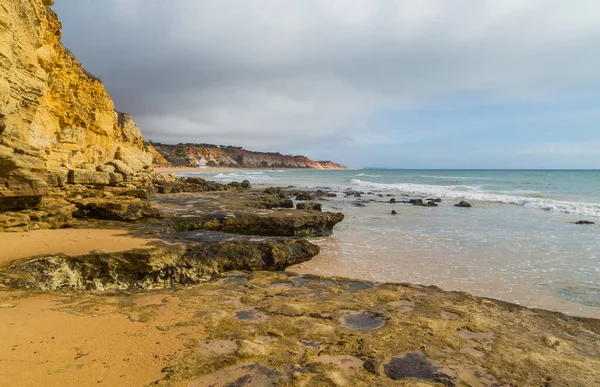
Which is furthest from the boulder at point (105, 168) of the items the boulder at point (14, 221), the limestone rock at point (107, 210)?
the boulder at point (14, 221)

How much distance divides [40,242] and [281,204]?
11.1m

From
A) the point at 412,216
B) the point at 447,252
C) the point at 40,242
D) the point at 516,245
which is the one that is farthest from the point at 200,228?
the point at 412,216

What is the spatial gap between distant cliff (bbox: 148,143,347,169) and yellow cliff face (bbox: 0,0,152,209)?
64109mm

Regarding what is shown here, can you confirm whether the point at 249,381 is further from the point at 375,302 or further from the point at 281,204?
the point at 281,204

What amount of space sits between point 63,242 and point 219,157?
4909 inches

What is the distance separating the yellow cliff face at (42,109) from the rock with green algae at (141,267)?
343 centimetres

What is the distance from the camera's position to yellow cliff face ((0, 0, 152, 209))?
7.07 meters

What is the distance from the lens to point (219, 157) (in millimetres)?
127000

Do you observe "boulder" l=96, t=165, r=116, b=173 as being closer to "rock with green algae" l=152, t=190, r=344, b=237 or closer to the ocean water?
"rock with green algae" l=152, t=190, r=344, b=237

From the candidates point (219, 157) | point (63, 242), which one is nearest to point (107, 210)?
point (63, 242)

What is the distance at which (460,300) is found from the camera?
15.6 ft

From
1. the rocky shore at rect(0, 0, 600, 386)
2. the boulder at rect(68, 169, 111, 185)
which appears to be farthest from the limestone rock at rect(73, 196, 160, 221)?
the boulder at rect(68, 169, 111, 185)

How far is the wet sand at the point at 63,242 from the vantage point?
5.60 meters

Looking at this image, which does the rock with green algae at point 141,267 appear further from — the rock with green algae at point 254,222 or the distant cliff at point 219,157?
the distant cliff at point 219,157
